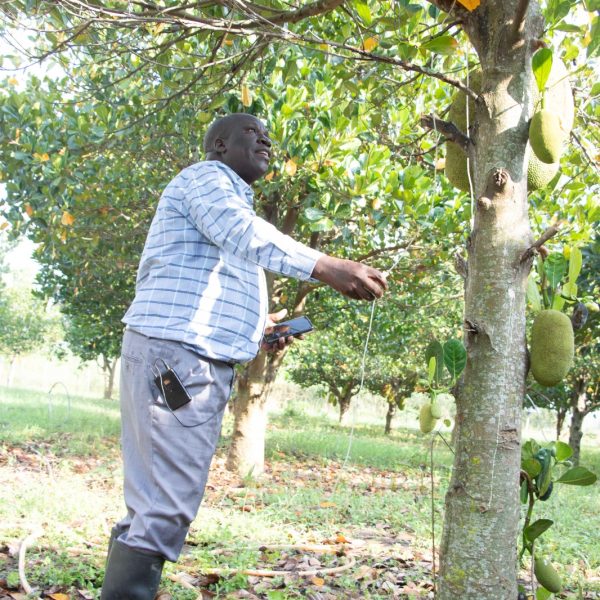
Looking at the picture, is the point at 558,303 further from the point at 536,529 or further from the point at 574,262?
the point at 536,529

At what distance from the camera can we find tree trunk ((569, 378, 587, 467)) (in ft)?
42.8

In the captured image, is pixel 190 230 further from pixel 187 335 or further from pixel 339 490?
pixel 339 490

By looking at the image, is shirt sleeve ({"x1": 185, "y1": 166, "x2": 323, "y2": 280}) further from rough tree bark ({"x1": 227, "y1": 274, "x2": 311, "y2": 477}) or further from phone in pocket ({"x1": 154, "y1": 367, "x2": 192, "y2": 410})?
rough tree bark ({"x1": 227, "y1": 274, "x2": 311, "y2": 477})

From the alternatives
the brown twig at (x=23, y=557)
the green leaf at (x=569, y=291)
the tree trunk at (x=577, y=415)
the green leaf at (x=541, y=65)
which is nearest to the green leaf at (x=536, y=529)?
the green leaf at (x=569, y=291)

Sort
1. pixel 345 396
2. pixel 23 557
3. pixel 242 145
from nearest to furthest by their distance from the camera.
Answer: pixel 242 145 → pixel 23 557 → pixel 345 396

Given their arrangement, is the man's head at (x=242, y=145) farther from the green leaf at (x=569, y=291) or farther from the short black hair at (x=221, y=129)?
the green leaf at (x=569, y=291)

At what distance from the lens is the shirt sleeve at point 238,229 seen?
5.52 ft

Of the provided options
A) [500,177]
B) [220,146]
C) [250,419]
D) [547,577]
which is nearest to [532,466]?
[547,577]

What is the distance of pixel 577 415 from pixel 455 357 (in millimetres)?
13302

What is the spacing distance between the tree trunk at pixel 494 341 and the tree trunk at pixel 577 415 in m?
12.4

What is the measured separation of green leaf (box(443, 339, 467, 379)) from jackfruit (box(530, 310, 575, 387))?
0.79 feet

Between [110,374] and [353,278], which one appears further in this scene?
[110,374]

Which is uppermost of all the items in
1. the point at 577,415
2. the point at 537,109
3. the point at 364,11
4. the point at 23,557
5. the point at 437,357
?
the point at 364,11

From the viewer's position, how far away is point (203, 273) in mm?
1973
